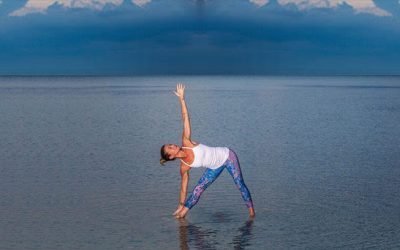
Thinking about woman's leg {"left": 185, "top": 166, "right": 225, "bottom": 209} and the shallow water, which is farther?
woman's leg {"left": 185, "top": 166, "right": 225, "bottom": 209}

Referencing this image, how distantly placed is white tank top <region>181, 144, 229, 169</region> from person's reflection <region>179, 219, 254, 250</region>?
2.79ft

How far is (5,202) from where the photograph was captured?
11.8 meters

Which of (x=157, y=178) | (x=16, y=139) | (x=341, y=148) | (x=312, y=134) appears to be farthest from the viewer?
(x=312, y=134)

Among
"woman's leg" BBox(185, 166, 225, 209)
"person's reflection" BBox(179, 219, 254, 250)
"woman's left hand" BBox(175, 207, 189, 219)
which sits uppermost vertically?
"woman's leg" BBox(185, 166, 225, 209)

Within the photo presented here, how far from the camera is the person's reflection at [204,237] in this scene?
30.1 feet

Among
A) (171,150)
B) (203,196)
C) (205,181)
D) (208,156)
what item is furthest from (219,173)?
(203,196)

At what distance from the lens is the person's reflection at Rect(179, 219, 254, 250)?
9.16 metres

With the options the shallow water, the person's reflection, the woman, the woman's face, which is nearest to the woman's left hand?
the woman

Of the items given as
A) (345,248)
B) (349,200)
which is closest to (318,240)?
(345,248)

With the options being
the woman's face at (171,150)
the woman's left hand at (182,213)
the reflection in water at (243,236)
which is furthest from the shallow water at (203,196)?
the woman's face at (171,150)

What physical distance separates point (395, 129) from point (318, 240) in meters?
18.6

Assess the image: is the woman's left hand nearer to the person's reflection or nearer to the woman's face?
the person's reflection

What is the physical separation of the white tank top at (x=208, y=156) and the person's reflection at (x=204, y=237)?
33.4 inches

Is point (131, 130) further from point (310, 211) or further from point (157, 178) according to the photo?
point (310, 211)
